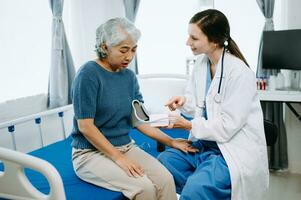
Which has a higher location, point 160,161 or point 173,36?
point 173,36

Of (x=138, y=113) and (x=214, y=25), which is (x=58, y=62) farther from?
(x=214, y=25)

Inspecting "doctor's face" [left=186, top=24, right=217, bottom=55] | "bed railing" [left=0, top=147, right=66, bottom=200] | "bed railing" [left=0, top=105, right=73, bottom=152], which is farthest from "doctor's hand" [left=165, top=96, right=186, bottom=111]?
"bed railing" [left=0, top=105, right=73, bottom=152]

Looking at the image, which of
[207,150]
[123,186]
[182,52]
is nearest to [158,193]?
[123,186]

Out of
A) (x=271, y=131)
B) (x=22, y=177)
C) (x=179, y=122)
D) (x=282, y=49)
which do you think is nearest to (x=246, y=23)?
(x=282, y=49)

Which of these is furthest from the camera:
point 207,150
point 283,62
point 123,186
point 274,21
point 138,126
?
point 274,21

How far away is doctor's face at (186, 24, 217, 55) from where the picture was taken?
5.58 feet

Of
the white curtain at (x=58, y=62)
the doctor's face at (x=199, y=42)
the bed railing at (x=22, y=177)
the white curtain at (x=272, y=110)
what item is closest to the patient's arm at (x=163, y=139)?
the doctor's face at (x=199, y=42)

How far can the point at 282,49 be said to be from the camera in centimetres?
293

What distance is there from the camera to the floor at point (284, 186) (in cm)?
272

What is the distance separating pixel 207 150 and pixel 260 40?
1700mm

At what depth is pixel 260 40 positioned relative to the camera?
3096 millimetres

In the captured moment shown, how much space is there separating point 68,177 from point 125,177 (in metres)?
0.35

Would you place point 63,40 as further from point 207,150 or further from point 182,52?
point 207,150

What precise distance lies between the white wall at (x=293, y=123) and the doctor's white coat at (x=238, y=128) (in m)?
1.61
